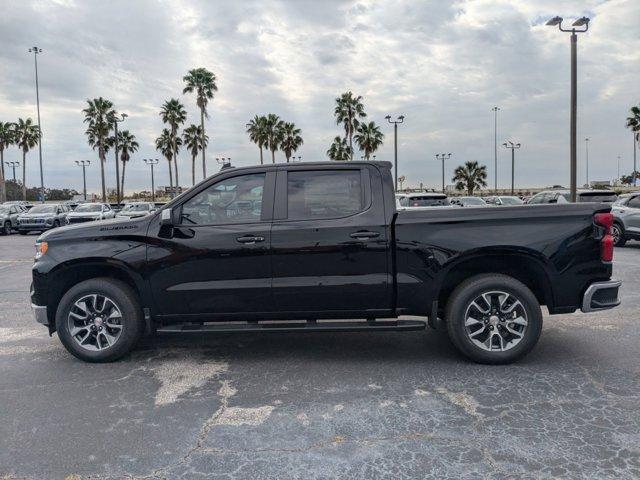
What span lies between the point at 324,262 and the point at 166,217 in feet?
5.11

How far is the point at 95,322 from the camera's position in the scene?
17.1 ft

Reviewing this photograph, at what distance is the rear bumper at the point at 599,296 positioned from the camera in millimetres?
4938

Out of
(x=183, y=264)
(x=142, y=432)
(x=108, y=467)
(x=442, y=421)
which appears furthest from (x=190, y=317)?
(x=442, y=421)

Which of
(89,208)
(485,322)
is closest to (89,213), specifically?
(89,208)

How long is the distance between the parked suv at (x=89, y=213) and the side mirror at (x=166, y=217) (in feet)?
76.0

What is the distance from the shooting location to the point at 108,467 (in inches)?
128

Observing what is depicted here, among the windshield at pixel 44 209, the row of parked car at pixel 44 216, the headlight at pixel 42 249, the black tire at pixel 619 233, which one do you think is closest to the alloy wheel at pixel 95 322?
the headlight at pixel 42 249

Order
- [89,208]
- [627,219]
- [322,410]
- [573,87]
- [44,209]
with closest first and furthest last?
[322,410] < [627,219] < [573,87] < [44,209] < [89,208]

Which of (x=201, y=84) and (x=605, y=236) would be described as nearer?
(x=605, y=236)

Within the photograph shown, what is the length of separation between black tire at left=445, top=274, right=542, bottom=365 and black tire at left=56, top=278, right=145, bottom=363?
301 centimetres

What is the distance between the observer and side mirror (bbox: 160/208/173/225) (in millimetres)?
5066

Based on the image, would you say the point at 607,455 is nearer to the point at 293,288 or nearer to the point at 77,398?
the point at 293,288

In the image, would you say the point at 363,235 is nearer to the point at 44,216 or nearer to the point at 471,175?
the point at 44,216

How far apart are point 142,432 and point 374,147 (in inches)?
2189
